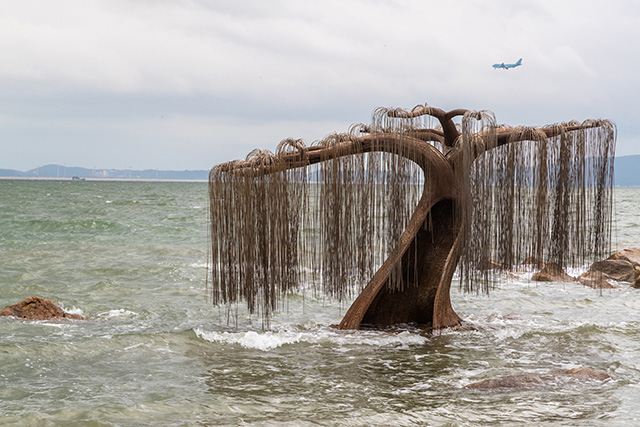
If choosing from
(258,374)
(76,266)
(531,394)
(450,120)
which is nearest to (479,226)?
(450,120)

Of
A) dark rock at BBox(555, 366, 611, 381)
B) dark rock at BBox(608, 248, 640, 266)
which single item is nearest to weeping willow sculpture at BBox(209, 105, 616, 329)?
dark rock at BBox(555, 366, 611, 381)

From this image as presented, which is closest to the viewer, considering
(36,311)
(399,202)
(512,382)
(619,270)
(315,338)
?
(512,382)

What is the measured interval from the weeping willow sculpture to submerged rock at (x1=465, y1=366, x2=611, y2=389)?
1671mm

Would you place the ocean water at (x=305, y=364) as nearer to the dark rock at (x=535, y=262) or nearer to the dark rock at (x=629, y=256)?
the dark rock at (x=535, y=262)

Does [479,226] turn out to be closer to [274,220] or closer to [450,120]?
[450,120]

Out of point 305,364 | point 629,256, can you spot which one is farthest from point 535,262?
point 629,256

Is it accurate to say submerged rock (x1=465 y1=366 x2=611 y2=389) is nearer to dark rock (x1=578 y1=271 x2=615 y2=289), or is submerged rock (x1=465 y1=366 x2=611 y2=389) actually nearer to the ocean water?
the ocean water

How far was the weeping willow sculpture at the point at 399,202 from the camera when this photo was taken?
7094mm

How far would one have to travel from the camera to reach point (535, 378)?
5949 mm

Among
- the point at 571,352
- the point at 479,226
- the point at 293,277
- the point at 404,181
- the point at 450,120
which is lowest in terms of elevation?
the point at 571,352

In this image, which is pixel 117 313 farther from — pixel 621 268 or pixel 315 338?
pixel 621 268

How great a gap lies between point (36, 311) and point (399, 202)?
5776 mm

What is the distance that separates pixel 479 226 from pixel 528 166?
888mm

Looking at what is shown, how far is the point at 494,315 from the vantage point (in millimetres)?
9383
